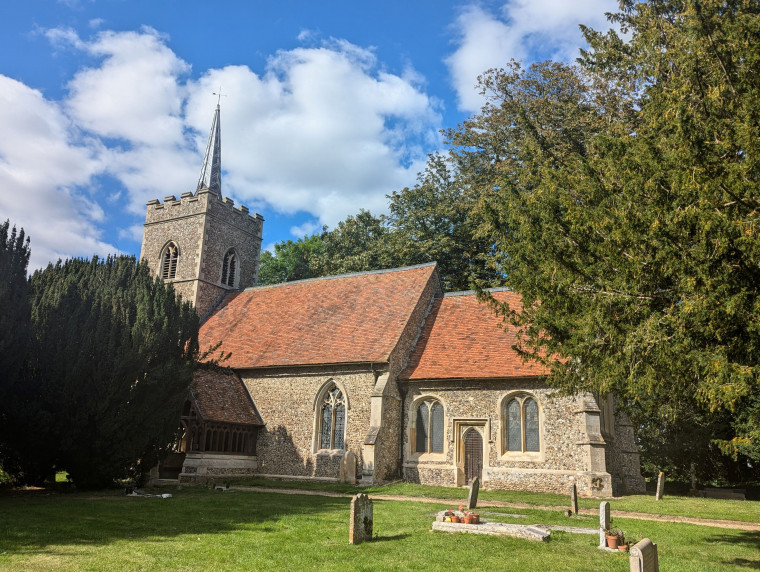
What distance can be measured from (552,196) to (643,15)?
3.90 m

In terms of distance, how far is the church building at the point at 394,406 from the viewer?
17844 millimetres

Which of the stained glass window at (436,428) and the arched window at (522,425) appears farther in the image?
the stained glass window at (436,428)

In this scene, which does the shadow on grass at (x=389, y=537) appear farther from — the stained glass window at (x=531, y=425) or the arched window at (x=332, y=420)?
the arched window at (x=332, y=420)

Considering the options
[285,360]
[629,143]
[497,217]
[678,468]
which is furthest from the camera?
[678,468]

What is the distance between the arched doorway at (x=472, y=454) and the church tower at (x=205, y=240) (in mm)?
15320

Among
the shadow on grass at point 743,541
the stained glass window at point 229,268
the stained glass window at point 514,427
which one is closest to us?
the shadow on grass at point 743,541

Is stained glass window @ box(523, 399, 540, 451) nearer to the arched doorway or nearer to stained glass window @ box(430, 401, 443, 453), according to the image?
the arched doorway

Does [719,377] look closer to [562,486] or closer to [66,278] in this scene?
[562,486]

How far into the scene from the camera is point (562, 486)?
55.8 ft

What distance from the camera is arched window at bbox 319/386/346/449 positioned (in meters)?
20.2

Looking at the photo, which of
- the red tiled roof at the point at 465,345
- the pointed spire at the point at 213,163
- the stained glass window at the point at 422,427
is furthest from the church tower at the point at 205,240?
the stained glass window at the point at 422,427

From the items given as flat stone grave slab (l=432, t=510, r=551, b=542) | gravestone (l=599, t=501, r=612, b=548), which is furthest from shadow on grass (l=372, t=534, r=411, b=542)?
gravestone (l=599, t=501, r=612, b=548)

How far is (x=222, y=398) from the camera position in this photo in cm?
2092

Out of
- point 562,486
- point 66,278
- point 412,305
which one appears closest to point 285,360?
point 412,305
